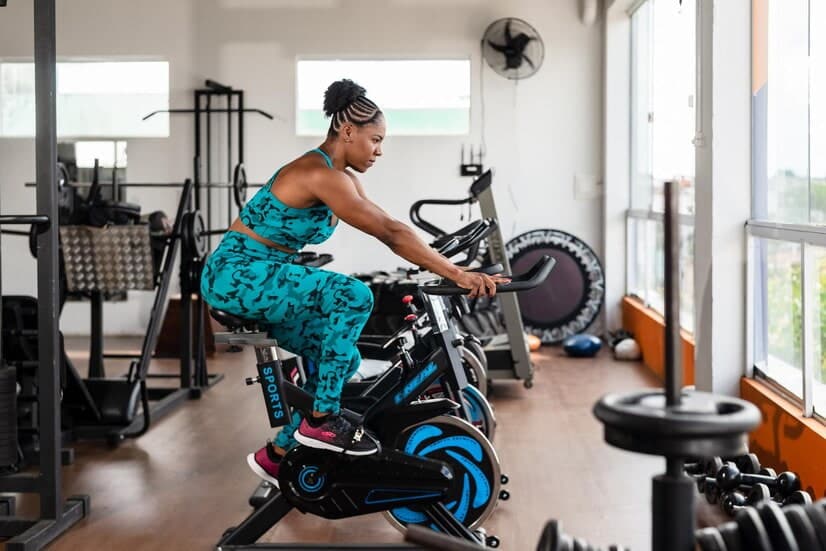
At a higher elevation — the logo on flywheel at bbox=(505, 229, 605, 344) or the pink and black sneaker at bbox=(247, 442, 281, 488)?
the logo on flywheel at bbox=(505, 229, 605, 344)

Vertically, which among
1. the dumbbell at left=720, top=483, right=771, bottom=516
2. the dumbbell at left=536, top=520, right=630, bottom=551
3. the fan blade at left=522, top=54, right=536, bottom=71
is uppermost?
the fan blade at left=522, top=54, right=536, bottom=71

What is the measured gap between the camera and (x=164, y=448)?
524 cm

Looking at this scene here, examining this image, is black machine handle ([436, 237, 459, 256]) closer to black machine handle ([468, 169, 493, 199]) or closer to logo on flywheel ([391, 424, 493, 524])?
logo on flywheel ([391, 424, 493, 524])

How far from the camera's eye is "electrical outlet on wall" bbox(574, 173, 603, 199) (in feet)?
30.7

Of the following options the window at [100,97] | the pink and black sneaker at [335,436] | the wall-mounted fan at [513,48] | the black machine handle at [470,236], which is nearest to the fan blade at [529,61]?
the wall-mounted fan at [513,48]

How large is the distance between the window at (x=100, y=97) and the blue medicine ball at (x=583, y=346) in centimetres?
421

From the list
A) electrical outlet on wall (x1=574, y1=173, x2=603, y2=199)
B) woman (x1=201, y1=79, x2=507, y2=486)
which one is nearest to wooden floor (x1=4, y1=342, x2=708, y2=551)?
woman (x1=201, y1=79, x2=507, y2=486)

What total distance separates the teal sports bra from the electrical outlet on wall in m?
6.27

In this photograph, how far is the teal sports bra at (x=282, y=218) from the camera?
10.9 feet

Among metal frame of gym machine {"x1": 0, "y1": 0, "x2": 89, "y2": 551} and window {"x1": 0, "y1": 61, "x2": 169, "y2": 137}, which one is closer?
metal frame of gym machine {"x1": 0, "y1": 0, "x2": 89, "y2": 551}

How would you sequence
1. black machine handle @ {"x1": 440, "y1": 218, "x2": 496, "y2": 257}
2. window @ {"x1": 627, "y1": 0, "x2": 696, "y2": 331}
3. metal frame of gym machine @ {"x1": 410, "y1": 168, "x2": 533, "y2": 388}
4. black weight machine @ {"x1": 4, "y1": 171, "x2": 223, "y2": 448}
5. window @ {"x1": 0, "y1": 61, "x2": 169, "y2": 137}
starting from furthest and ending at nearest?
window @ {"x1": 0, "y1": 61, "x2": 169, "y2": 137}, window @ {"x1": 627, "y1": 0, "x2": 696, "y2": 331}, metal frame of gym machine @ {"x1": 410, "y1": 168, "x2": 533, "y2": 388}, black weight machine @ {"x1": 4, "y1": 171, "x2": 223, "y2": 448}, black machine handle @ {"x1": 440, "y1": 218, "x2": 496, "y2": 257}

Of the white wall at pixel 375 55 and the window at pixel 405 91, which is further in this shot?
the window at pixel 405 91

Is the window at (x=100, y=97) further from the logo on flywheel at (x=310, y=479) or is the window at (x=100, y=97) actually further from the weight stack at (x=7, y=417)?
the logo on flywheel at (x=310, y=479)

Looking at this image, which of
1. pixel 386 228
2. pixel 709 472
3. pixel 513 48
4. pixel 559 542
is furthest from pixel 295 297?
pixel 513 48
